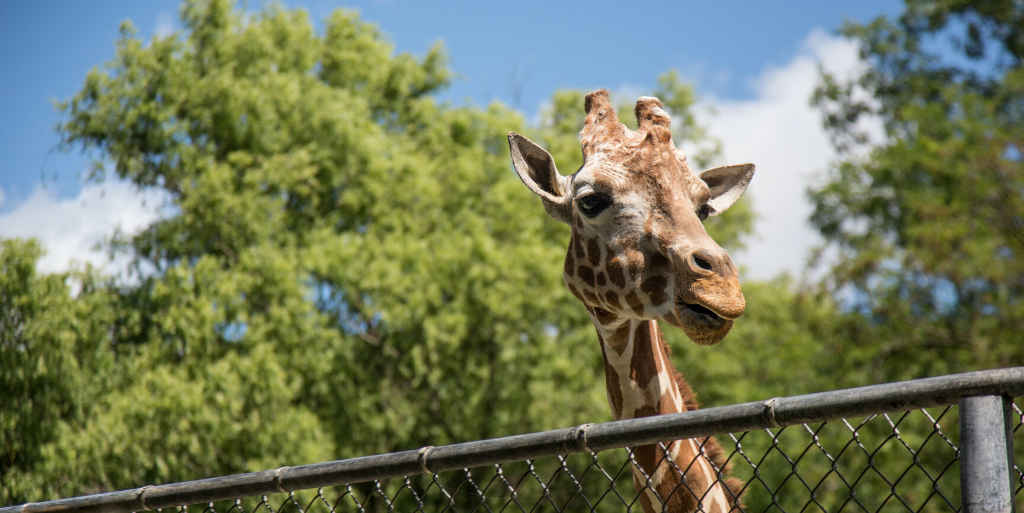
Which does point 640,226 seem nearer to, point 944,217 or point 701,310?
point 701,310

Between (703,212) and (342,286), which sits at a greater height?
(342,286)

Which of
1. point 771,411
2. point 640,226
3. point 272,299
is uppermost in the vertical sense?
point 272,299

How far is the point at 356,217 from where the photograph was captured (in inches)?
715

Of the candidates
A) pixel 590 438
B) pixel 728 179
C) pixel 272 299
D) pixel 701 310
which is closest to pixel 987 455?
pixel 590 438

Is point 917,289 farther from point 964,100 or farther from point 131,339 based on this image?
point 131,339

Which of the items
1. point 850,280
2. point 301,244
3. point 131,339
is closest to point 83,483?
point 131,339

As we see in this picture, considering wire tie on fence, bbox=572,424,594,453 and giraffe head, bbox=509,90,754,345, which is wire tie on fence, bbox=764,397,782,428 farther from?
giraffe head, bbox=509,90,754,345

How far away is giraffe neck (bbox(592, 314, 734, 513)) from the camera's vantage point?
138 inches

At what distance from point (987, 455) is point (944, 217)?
15454 millimetres

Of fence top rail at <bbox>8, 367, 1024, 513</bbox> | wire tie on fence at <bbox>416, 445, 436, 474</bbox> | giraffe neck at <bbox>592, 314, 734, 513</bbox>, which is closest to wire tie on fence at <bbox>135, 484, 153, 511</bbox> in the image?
fence top rail at <bbox>8, 367, 1024, 513</bbox>

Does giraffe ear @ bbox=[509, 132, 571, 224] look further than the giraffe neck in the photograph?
Yes

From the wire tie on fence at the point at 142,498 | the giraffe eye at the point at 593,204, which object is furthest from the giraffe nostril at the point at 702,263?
the wire tie on fence at the point at 142,498

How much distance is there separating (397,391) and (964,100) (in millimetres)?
12961

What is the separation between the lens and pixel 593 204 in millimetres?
3539
